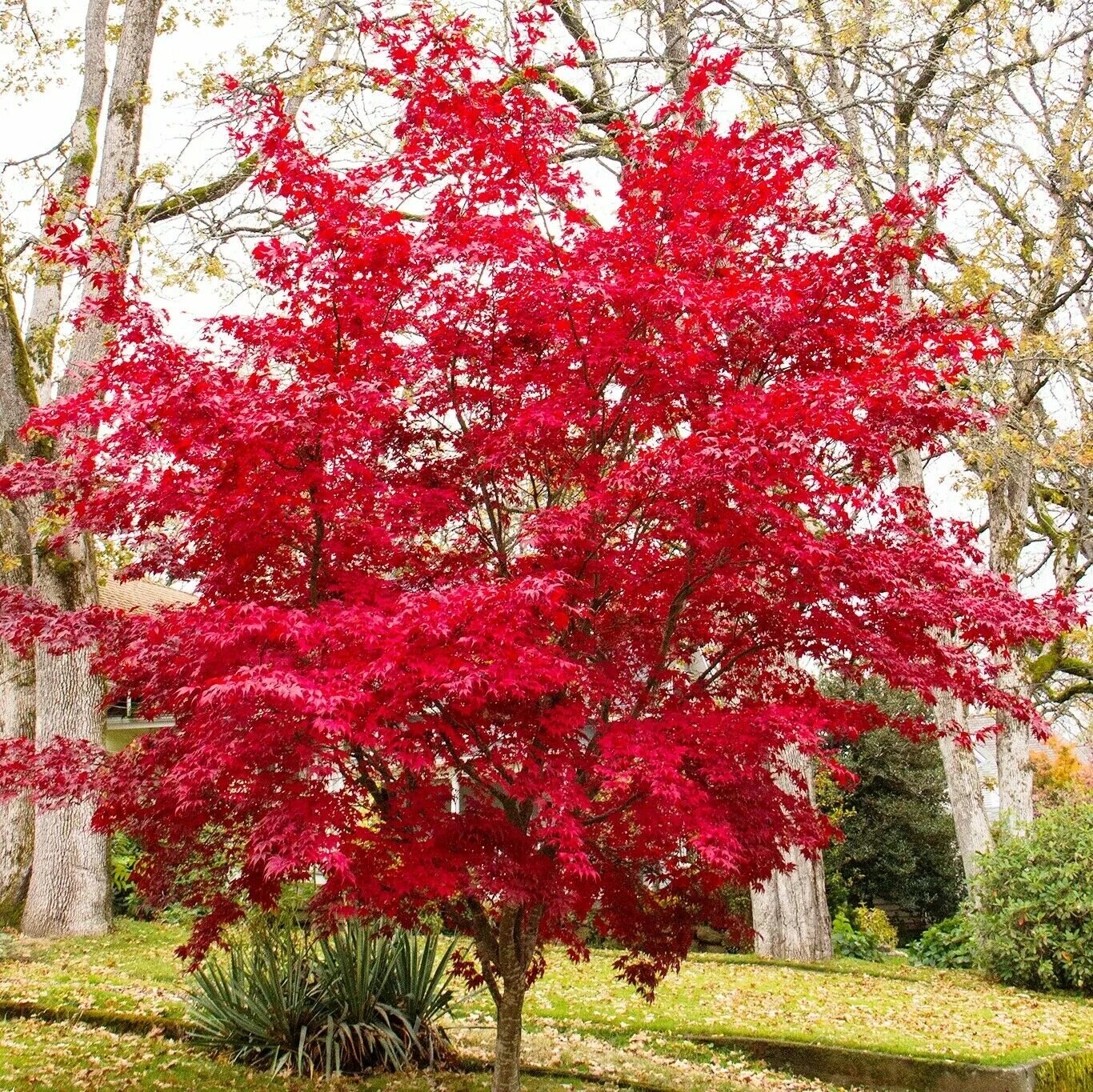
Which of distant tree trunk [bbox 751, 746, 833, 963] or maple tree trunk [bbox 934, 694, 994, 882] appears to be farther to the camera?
maple tree trunk [bbox 934, 694, 994, 882]

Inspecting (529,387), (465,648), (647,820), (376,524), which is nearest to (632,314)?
(529,387)

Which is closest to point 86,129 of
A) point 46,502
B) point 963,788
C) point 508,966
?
point 46,502

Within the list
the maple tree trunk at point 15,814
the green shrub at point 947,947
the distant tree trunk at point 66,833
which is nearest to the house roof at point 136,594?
the maple tree trunk at point 15,814

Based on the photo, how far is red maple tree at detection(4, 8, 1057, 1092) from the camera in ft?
15.2

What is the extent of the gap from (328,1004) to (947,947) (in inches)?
411

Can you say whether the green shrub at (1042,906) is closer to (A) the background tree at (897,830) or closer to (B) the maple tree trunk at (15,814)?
(A) the background tree at (897,830)

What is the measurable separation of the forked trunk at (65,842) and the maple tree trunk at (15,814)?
51 cm

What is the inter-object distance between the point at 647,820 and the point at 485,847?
0.82 m

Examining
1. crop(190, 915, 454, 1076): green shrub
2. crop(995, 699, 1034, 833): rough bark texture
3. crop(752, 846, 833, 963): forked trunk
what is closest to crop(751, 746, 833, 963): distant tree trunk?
crop(752, 846, 833, 963): forked trunk

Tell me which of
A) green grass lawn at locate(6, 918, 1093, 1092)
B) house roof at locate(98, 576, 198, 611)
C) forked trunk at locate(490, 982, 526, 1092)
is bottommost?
green grass lawn at locate(6, 918, 1093, 1092)

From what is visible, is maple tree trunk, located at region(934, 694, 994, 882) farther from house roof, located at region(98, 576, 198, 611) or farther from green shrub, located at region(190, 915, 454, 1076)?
house roof, located at region(98, 576, 198, 611)

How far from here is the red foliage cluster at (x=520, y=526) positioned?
463 cm

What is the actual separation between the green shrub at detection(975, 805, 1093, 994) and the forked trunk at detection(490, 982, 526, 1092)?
25.4 ft

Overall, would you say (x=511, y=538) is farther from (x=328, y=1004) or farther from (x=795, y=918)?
(x=795, y=918)
